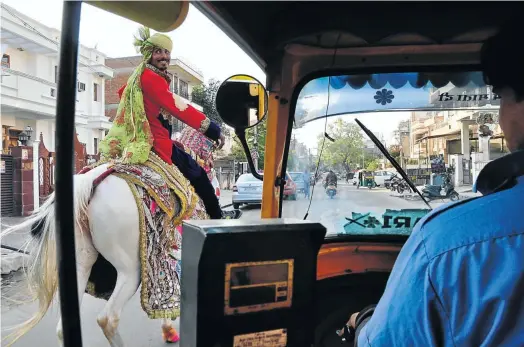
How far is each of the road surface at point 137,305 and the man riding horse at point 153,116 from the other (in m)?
0.79

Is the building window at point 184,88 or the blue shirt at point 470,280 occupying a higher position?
the building window at point 184,88

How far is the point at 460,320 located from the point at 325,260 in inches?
53.6

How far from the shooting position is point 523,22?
87 centimetres

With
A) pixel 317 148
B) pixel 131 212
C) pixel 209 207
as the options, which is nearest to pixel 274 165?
pixel 317 148

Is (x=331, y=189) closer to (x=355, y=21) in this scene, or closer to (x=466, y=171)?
(x=466, y=171)

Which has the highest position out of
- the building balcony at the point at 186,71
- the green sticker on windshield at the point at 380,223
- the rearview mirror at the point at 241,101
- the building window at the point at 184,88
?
the building balcony at the point at 186,71

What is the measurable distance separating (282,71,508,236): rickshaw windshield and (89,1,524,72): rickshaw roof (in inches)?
10.5

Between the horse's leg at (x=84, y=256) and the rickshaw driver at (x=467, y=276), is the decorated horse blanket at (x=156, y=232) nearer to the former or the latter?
the horse's leg at (x=84, y=256)

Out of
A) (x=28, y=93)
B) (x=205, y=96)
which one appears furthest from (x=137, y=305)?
(x=205, y=96)

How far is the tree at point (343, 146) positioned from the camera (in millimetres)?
2141

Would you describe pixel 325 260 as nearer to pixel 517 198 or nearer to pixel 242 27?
pixel 242 27

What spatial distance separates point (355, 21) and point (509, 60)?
842 millimetres

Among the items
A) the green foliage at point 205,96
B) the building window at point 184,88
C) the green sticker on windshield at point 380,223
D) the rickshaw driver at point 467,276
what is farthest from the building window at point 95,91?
the rickshaw driver at point 467,276

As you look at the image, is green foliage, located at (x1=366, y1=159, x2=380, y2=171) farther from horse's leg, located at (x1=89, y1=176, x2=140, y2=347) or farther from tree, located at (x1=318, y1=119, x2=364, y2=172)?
horse's leg, located at (x1=89, y1=176, x2=140, y2=347)
